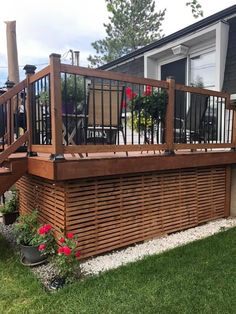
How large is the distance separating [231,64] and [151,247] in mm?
3976

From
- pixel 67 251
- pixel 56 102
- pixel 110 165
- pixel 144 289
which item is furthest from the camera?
pixel 110 165

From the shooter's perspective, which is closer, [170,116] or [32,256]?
[32,256]

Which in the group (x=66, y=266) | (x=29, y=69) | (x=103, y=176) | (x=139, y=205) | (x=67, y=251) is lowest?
(x=66, y=266)

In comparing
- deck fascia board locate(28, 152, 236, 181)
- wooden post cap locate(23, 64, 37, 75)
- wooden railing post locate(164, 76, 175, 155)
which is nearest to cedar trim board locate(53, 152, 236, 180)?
deck fascia board locate(28, 152, 236, 181)

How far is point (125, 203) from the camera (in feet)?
12.2

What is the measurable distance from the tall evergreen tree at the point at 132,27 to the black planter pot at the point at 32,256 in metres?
21.1

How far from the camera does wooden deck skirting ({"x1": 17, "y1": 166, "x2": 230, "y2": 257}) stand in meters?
3.32

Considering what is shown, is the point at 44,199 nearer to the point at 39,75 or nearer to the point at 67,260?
the point at 67,260

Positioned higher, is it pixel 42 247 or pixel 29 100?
pixel 29 100

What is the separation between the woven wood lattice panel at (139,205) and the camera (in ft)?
11.0

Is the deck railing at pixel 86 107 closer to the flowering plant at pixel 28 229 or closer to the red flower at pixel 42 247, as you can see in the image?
the flowering plant at pixel 28 229

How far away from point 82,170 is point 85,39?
A: 21.9 metres

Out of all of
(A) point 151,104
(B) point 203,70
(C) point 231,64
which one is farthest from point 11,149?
(B) point 203,70

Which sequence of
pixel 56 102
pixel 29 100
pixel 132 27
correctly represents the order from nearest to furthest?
1. pixel 56 102
2. pixel 29 100
3. pixel 132 27
